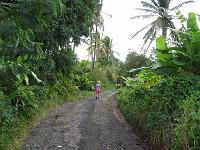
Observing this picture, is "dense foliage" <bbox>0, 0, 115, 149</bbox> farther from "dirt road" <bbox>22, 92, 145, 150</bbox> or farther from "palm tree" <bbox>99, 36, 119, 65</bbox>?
"palm tree" <bbox>99, 36, 119, 65</bbox>

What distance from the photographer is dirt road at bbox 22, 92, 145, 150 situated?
912 cm

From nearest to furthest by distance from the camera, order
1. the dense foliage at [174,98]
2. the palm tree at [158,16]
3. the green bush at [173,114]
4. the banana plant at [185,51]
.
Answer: the green bush at [173,114] < the dense foliage at [174,98] < the banana plant at [185,51] < the palm tree at [158,16]

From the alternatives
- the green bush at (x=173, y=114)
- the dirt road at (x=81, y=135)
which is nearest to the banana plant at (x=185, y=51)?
the green bush at (x=173, y=114)

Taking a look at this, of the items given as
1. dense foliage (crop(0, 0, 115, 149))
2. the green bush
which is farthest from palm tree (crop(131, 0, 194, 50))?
the green bush

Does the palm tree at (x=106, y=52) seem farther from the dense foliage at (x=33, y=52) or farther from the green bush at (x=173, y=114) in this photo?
the green bush at (x=173, y=114)

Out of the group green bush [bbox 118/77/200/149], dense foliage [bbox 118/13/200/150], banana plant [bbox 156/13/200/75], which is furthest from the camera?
banana plant [bbox 156/13/200/75]

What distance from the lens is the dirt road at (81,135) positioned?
912cm

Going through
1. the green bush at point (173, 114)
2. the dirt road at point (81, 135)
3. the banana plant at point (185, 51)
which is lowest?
the dirt road at point (81, 135)

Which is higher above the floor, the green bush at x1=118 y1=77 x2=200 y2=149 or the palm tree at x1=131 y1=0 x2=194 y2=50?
the palm tree at x1=131 y1=0 x2=194 y2=50

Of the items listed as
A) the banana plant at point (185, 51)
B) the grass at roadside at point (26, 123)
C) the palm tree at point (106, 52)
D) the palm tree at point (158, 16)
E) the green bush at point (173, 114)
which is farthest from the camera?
the palm tree at point (106, 52)

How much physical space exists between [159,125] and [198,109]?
165 centimetres

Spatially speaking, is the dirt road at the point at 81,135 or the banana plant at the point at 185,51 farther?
the banana plant at the point at 185,51

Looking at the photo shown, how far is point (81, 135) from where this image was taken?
1035 centimetres

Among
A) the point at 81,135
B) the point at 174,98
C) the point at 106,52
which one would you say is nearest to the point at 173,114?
the point at 174,98
